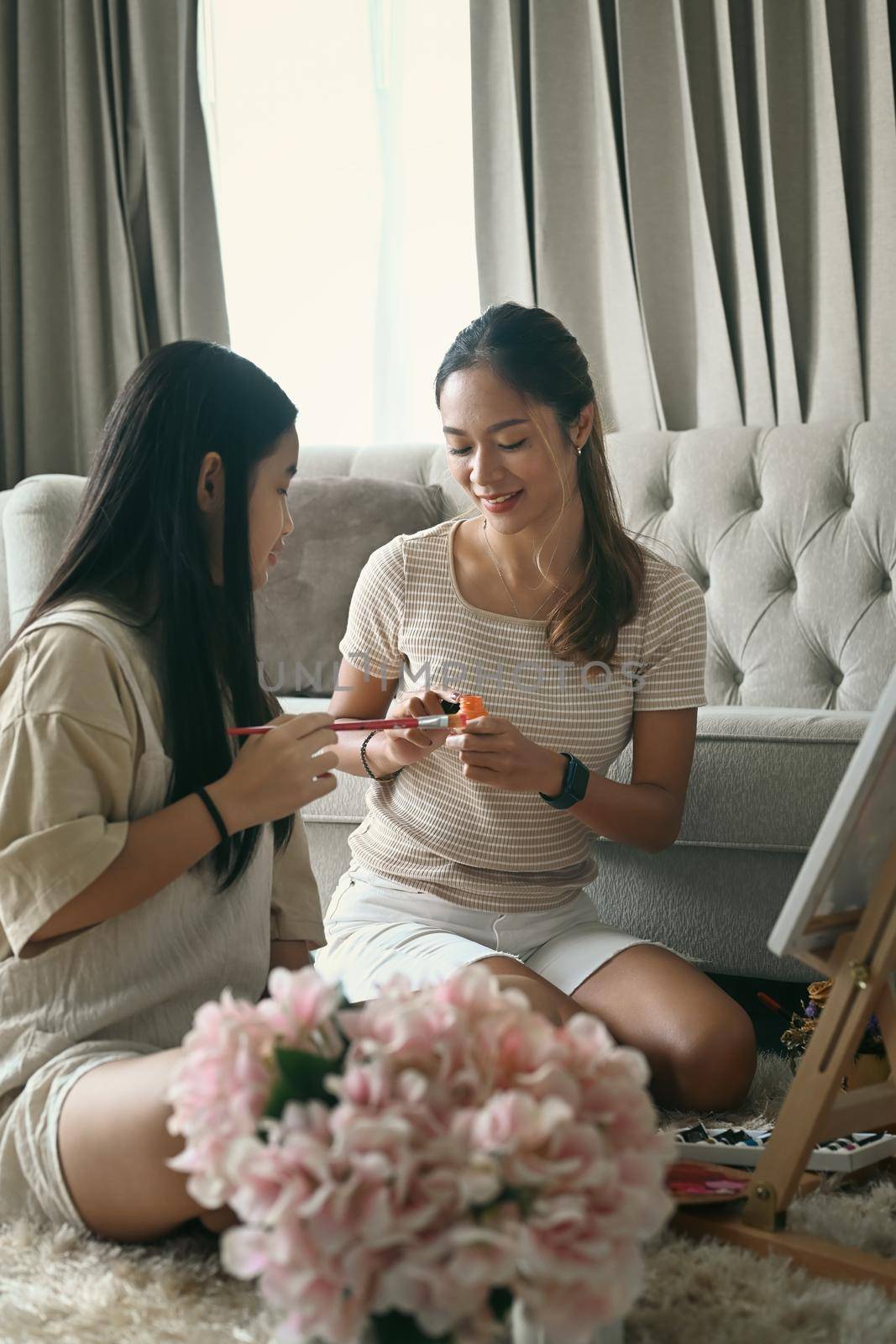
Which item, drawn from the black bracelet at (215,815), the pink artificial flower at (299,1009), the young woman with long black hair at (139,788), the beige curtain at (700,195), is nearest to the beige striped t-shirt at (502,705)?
the young woman with long black hair at (139,788)

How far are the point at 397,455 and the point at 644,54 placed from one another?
3.53 feet

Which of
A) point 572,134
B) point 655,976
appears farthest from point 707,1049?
point 572,134

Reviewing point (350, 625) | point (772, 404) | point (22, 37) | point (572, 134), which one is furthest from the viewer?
point (22, 37)

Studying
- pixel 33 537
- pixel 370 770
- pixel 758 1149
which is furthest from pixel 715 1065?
pixel 33 537

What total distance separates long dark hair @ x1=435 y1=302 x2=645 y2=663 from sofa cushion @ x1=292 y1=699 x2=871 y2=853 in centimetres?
32

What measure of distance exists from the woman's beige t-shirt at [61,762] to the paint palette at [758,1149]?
2.13 feet

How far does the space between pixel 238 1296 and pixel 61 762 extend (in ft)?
1.59

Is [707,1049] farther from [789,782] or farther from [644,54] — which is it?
[644,54]

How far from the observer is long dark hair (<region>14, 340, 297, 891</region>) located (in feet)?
4.15

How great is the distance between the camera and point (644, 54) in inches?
116

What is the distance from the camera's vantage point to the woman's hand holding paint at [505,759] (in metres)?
1.52

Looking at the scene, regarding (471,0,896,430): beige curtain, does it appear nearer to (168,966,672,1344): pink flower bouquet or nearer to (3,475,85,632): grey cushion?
(3,475,85,632): grey cushion

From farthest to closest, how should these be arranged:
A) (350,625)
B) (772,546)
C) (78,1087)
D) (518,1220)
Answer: (772,546)
(350,625)
(78,1087)
(518,1220)

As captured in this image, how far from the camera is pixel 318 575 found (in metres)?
2.57
